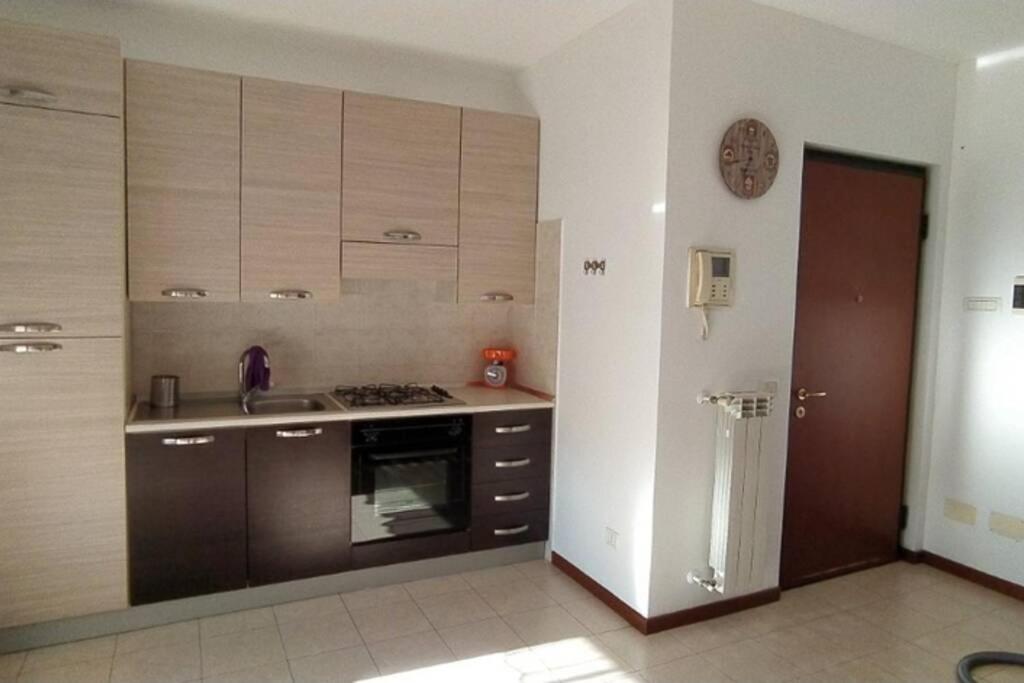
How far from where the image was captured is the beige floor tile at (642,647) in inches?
101

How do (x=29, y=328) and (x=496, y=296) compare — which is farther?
(x=496, y=296)

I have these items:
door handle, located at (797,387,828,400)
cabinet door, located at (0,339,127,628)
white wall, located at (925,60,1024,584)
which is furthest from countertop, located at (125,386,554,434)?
white wall, located at (925,60,1024,584)

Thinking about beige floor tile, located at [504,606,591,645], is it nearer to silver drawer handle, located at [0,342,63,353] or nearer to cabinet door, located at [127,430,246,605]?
cabinet door, located at [127,430,246,605]

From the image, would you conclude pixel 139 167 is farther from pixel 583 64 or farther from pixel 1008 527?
pixel 1008 527

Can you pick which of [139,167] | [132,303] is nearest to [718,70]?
[139,167]

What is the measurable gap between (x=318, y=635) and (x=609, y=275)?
1.99 meters

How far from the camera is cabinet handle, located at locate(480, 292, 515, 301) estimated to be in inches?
136

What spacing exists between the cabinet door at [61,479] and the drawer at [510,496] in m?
1.56

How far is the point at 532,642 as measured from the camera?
269 cm

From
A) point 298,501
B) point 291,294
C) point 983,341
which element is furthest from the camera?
point 983,341

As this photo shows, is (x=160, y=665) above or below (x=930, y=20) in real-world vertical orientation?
below

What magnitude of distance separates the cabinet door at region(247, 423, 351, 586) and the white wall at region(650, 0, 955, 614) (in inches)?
56.4

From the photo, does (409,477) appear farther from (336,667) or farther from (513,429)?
(336,667)

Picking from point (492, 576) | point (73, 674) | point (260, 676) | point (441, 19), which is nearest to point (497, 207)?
point (441, 19)
